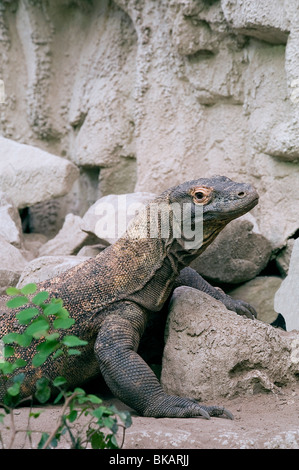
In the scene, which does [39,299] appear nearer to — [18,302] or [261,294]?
[18,302]

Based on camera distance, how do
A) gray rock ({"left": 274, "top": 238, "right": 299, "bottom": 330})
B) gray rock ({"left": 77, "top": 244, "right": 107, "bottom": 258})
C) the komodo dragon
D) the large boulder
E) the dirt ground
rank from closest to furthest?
the dirt ground < the komodo dragon < gray rock ({"left": 274, "top": 238, "right": 299, "bottom": 330}) < gray rock ({"left": 77, "top": 244, "right": 107, "bottom": 258}) < the large boulder

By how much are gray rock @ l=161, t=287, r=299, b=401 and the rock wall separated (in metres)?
2.16

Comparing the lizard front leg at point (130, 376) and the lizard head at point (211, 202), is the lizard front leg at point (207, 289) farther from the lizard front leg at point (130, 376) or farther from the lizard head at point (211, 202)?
the lizard front leg at point (130, 376)

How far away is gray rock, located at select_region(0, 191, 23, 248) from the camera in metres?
6.92

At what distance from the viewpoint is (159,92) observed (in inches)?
303

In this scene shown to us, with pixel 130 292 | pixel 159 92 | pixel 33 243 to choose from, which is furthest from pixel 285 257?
pixel 33 243

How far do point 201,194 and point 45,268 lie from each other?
1.78 meters

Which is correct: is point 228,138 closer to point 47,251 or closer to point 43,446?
point 47,251

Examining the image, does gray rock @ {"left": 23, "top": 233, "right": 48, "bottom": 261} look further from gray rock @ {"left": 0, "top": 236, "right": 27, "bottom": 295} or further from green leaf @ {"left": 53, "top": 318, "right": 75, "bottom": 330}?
green leaf @ {"left": 53, "top": 318, "right": 75, "bottom": 330}

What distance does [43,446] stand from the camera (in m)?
2.86

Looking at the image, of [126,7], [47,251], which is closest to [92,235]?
[47,251]

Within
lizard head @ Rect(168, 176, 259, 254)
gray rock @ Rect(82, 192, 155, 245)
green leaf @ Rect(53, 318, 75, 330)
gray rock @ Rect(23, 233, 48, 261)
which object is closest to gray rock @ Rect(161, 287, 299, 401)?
lizard head @ Rect(168, 176, 259, 254)
